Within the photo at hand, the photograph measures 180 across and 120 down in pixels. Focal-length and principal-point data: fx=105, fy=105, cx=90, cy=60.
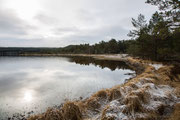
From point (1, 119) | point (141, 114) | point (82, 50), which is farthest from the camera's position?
point (82, 50)

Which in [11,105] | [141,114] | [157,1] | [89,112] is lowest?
[11,105]

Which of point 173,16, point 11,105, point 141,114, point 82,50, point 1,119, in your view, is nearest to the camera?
point 141,114

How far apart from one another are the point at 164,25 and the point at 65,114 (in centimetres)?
567

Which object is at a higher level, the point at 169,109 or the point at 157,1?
the point at 157,1

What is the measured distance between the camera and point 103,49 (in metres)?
62.8

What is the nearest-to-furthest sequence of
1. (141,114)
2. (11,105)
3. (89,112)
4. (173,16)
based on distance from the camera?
1. (141,114)
2. (89,112)
3. (173,16)
4. (11,105)

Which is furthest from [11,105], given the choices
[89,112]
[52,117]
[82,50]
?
[82,50]

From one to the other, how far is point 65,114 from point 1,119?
2.96 metres

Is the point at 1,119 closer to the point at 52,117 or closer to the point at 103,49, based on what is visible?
the point at 52,117

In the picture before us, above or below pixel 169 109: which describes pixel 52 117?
below

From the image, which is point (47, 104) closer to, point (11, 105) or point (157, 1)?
point (11, 105)

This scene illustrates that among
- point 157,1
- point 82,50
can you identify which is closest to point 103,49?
point 82,50

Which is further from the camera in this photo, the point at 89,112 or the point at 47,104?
the point at 47,104

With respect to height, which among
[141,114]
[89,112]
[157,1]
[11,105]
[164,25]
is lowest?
[11,105]
